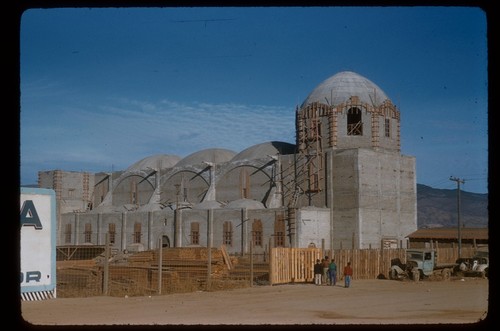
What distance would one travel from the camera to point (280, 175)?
52500 mm

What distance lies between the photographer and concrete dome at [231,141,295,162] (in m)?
58.5

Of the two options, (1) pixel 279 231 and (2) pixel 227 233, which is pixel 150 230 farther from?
(1) pixel 279 231

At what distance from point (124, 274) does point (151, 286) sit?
179cm

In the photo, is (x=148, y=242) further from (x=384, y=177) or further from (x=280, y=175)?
(x=384, y=177)

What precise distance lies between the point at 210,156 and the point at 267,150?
381 inches

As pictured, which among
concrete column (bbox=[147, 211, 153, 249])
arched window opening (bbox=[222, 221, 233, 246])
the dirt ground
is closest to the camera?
the dirt ground

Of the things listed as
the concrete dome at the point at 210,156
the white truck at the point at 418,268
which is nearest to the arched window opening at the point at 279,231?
the white truck at the point at 418,268

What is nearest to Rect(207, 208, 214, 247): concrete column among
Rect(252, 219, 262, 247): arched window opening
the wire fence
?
Rect(252, 219, 262, 247): arched window opening

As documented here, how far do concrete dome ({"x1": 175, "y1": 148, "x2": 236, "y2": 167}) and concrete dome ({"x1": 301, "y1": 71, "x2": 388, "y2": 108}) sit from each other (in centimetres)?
1441

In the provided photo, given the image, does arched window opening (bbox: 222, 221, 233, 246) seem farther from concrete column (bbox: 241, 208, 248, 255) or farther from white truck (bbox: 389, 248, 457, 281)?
white truck (bbox: 389, 248, 457, 281)

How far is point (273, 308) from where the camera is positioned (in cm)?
1786

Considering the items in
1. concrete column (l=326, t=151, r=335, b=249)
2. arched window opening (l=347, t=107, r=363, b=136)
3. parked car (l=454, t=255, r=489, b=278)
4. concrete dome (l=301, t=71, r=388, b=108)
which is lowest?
parked car (l=454, t=255, r=489, b=278)

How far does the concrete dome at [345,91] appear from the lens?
173ft
